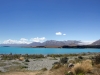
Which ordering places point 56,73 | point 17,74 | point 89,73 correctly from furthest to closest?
point 17,74
point 56,73
point 89,73

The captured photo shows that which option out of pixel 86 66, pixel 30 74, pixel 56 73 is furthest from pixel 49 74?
pixel 86 66

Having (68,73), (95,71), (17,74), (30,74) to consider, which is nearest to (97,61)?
(95,71)

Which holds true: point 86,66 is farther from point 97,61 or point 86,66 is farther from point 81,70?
point 97,61

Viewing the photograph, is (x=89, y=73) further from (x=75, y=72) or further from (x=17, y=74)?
(x=17, y=74)

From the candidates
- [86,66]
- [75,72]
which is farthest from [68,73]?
[86,66]

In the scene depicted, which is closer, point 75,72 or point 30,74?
point 75,72

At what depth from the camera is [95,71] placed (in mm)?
15453

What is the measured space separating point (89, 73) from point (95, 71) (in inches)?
32.6

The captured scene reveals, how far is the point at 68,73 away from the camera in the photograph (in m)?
15.2

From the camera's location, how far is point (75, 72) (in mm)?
15273

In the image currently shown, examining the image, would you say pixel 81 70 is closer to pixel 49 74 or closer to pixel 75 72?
pixel 75 72

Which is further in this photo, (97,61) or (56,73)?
(97,61)

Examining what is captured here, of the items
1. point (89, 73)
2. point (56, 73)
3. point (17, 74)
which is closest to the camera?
point (89, 73)

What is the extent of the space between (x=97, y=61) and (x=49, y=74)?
5245mm
